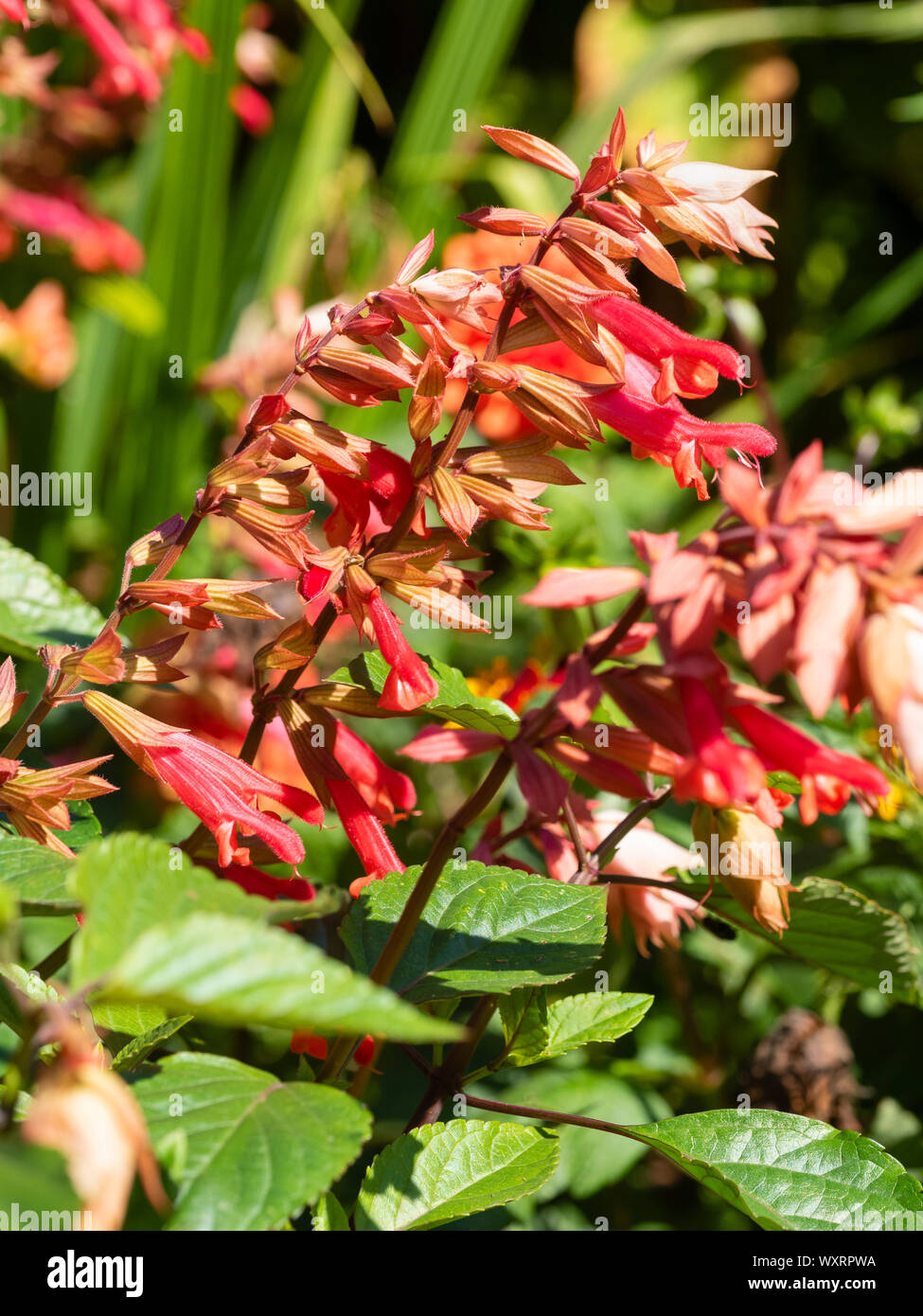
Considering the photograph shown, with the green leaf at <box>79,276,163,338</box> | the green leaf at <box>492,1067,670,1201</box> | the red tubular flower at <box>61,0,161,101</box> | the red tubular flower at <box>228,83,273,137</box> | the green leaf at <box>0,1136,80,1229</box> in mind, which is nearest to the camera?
the green leaf at <box>0,1136,80,1229</box>

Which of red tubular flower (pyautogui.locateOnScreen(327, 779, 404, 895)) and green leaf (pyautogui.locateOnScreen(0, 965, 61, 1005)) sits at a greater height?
red tubular flower (pyautogui.locateOnScreen(327, 779, 404, 895))

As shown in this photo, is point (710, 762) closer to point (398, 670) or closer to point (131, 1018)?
point (398, 670)

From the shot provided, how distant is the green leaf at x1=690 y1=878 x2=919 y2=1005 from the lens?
2.16 ft

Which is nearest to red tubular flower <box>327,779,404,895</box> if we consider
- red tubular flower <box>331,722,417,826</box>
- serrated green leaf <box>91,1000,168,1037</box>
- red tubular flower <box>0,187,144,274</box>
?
red tubular flower <box>331,722,417,826</box>

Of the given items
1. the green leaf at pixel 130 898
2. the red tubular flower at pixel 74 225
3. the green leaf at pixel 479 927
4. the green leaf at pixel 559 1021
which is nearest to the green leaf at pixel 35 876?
the green leaf at pixel 130 898

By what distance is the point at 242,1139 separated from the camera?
0.40m

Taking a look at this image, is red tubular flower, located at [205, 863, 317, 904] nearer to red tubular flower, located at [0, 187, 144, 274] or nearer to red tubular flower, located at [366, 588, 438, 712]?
red tubular flower, located at [366, 588, 438, 712]

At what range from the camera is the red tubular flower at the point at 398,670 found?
528 mm

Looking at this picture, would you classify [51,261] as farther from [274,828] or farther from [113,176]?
[274,828]

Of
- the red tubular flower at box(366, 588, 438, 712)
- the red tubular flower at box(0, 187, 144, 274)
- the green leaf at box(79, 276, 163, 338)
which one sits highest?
the red tubular flower at box(0, 187, 144, 274)

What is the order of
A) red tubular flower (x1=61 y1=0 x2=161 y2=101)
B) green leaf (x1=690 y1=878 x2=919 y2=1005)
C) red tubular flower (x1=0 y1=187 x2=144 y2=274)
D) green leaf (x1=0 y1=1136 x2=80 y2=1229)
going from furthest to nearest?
red tubular flower (x1=0 y1=187 x2=144 y2=274) → red tubular flower (x1=61 y1=0 x2=161 y2=101) → green leaf (x1=690 y1=878 x2=919 y2=1005) → green leaf (x1=0 y1=1136 x2=80 y2=1229)

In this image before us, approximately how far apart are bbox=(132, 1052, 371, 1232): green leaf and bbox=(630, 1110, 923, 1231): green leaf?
21 cm
